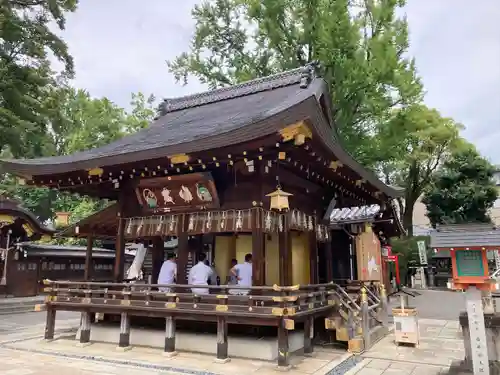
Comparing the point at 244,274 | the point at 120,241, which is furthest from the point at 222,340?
the point at 120,241

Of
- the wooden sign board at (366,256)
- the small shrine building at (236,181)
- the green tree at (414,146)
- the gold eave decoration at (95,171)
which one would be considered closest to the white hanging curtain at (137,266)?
the small shrine building at (236,181)

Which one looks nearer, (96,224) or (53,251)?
(96,224)

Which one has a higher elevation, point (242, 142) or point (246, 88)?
point (246, 88)

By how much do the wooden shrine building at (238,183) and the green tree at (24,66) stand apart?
10.4 m

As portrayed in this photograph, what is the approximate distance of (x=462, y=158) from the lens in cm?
2898

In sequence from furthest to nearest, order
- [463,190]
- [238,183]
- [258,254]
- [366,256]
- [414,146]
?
[463,190] → [414,146] → [366,256] → [238,183] → [258,254]

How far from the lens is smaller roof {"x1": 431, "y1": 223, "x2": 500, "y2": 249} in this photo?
557 cm

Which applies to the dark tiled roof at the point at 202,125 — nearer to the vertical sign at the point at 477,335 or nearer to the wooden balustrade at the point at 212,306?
the wooden balustrade at the point at 212,306

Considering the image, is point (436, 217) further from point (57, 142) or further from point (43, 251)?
point (57, 142)

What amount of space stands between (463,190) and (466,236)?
25755 millimetres

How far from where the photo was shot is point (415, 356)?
770 centimetres

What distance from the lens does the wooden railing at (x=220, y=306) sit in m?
6.65

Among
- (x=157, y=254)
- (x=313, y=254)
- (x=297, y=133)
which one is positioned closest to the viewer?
(x=297, y=133)

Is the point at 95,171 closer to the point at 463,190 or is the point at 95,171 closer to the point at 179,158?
the point at 179,158
